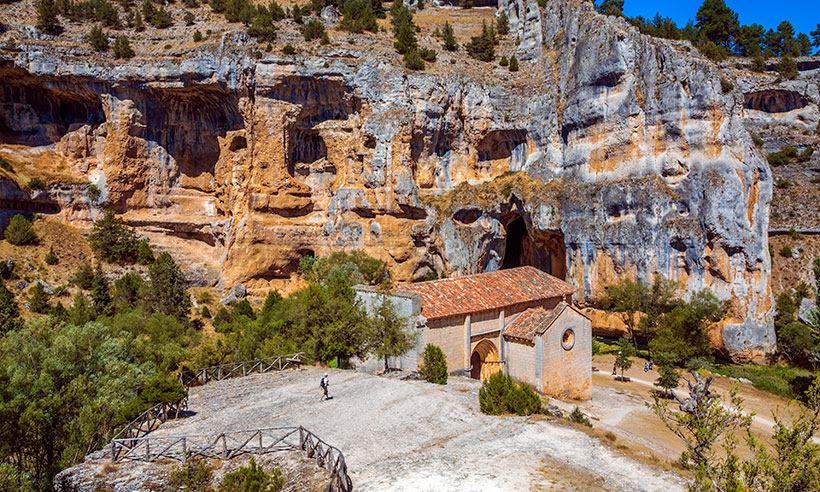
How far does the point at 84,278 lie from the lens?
38469 mm

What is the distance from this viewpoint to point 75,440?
1720 centimetres

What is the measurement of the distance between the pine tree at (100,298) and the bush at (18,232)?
31.9ft

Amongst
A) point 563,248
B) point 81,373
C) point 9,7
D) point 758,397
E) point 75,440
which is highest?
point 9,7

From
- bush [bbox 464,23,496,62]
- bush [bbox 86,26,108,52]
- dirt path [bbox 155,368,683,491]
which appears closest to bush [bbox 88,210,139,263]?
bush [bbox 86,26,108,52]

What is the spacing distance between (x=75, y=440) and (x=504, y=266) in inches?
1522

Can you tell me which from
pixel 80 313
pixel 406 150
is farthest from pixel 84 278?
pixel 406 150

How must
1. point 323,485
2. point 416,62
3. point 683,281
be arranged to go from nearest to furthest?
point 323,485, point 683,281, point 416,62

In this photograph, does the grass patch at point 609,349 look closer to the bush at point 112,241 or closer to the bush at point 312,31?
the bush at point 312,31

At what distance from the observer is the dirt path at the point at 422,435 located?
13.3m

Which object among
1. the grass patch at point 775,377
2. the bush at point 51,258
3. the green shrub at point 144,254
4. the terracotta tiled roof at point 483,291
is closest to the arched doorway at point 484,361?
the terracotta tiled roof at point 483,291

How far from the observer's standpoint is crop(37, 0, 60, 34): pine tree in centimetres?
4384

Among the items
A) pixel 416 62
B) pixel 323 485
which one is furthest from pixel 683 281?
pixel 323 485

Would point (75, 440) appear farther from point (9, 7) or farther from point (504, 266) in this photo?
point (9, 7)

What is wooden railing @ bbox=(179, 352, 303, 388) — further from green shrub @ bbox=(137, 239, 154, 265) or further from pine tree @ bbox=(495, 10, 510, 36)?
pine tree @ bbox=(495, 10, 510, 36)
